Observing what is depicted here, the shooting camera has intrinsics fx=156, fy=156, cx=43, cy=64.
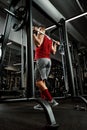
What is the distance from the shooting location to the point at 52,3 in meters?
4.42

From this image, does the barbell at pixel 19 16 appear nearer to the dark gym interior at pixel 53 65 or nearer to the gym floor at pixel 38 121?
the dark gym interior at pixel 53 65

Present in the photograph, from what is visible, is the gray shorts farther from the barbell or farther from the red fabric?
the barbell

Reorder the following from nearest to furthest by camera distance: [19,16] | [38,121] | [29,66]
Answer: [38,121] → [29,66] → [19,16]

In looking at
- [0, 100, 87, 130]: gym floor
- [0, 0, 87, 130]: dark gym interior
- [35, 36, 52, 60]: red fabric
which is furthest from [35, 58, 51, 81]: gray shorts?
[0, 100, 87, 130]: gym floor

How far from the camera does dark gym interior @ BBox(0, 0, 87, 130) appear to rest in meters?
1.53

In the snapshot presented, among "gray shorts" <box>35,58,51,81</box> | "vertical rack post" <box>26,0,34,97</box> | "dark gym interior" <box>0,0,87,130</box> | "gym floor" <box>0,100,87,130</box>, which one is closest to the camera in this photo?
"gym floor" <box>0,100,87,130</box>

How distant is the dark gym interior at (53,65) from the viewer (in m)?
1.53

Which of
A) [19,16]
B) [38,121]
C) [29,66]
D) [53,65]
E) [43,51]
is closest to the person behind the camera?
[38,121]

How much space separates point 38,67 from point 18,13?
836 mm

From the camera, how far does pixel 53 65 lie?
297 inches

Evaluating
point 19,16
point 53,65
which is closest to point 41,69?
point 19,16

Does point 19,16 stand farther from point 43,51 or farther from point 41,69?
point 41,69

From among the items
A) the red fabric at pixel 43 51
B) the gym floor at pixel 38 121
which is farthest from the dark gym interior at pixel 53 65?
the red fabric at pixel 43 51

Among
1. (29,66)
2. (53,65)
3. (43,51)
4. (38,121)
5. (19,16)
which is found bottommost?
(38,121)
